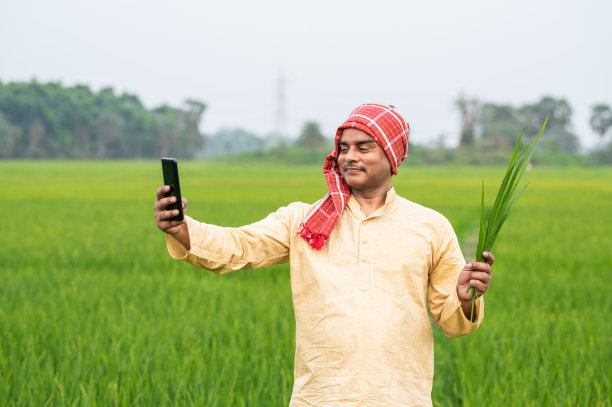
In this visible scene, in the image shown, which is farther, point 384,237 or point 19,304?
point 19,304

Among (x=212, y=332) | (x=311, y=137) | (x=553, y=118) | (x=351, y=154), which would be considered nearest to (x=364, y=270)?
(x=351, y=154)

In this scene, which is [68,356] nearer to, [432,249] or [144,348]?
[144,348]

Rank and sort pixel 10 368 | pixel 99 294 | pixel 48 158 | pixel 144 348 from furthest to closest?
pixel 48 158 → pixel 99 294 → pixel 144 348 → pixel 10 368

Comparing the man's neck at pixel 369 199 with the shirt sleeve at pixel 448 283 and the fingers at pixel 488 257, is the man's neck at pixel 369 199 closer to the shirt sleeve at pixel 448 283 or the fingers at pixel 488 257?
the shirt sleeve at pixel 448 283

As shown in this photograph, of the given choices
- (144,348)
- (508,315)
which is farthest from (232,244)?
(508,315)

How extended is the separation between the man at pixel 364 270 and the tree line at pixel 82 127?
59.2 meters

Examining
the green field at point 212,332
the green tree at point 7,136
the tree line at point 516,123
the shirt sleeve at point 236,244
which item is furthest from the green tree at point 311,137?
the shirt sleeve at point 236,244

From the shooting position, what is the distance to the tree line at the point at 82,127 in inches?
2347

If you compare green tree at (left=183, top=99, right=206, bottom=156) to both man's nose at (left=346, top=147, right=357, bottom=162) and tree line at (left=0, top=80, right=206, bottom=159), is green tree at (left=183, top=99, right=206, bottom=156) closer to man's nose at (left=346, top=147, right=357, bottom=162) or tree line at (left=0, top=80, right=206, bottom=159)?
tree line at (left=0, top=80, right=206, bottom=159)

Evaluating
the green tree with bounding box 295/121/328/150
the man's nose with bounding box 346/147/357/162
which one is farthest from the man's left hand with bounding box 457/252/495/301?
the green tree with bounding box 295/121/328/150

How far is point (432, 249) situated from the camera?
63.6 inches

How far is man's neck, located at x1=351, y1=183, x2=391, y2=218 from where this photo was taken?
1620 millimetres

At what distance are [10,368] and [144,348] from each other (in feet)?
2.00

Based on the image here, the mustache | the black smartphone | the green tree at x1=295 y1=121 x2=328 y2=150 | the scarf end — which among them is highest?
the green tree at x1=295 y1=121 x2=328 y2=150
